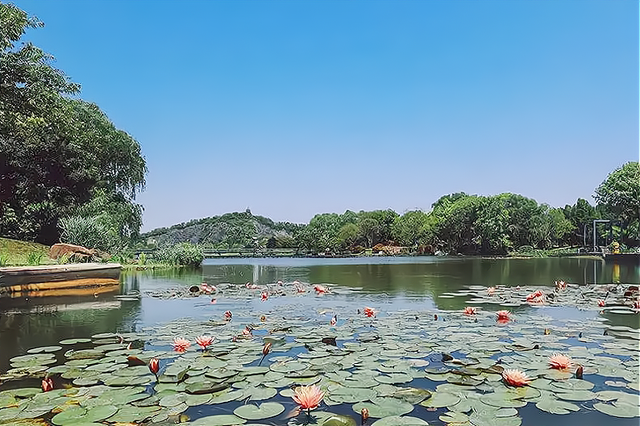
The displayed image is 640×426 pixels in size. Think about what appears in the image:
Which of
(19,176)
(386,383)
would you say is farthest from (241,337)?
(19,176)

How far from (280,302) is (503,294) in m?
3.90

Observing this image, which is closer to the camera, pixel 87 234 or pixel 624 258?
pixel 87 234

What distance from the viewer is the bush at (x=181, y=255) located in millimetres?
20781

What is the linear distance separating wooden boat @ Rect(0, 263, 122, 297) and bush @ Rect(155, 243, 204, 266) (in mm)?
10412

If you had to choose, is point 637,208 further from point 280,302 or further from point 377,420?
point 377,420

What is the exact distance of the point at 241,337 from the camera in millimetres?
4621

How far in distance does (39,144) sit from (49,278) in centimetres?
409

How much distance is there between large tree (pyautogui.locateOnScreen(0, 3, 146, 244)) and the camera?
8414mm

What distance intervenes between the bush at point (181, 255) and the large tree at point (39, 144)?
2.49 m

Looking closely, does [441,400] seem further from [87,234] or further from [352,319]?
[87,234]

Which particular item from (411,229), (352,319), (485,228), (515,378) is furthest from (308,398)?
(411,229)

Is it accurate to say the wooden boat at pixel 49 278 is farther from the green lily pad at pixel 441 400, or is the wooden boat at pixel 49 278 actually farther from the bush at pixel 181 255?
the bush at pixel 181 255

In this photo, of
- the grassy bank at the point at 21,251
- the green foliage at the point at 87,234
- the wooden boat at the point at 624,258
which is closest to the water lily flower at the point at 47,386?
the grassy bank at the point at 21,251

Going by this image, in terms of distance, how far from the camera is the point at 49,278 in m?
8.99
